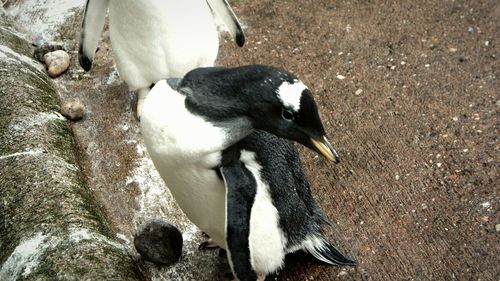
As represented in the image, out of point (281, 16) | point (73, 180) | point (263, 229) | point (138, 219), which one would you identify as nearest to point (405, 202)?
point (263, 229)

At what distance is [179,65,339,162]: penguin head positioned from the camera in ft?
4.85

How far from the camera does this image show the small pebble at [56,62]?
284cm

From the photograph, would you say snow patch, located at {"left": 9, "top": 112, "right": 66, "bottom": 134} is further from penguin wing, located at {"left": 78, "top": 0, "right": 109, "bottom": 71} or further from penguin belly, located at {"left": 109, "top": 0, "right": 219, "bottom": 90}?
penguin belly, located at {"left": 109, "top": 0, "right": 219, "bottom": 90}

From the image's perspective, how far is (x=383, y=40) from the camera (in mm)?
2795

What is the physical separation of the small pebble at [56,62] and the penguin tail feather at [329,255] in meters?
1.48

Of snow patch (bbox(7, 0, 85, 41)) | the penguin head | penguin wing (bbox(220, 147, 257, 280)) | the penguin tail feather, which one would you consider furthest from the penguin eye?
snow patch (bbox(7, 0, 85, 41))

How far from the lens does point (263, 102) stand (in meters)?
1.51

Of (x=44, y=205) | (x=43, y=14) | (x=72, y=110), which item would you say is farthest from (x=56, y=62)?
(x=44, y=205)

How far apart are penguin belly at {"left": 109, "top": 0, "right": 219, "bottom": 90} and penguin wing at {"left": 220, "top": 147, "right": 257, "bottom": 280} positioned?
0.78 meters

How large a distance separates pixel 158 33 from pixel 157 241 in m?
0.73

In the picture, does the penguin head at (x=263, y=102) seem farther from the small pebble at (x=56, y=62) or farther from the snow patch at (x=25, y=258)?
the small pebble at (x=56, y=62)

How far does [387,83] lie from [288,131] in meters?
1.17

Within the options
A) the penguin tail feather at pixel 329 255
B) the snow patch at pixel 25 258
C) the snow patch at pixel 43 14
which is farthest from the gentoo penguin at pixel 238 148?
the snow patch at pixel 43 14

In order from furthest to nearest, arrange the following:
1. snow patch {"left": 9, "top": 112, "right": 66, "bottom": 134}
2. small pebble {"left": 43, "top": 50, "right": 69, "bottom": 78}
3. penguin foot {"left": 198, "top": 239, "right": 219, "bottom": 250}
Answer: small pebble {"left": 43, "top": 50, "right": 69, "bottom": 78} < snow patch {"left": 9, "top": 112, "right": 66, "bottom": 134} < penguin foot {"left": 198, "top": 239, "right": 219, "bottom": 250}
